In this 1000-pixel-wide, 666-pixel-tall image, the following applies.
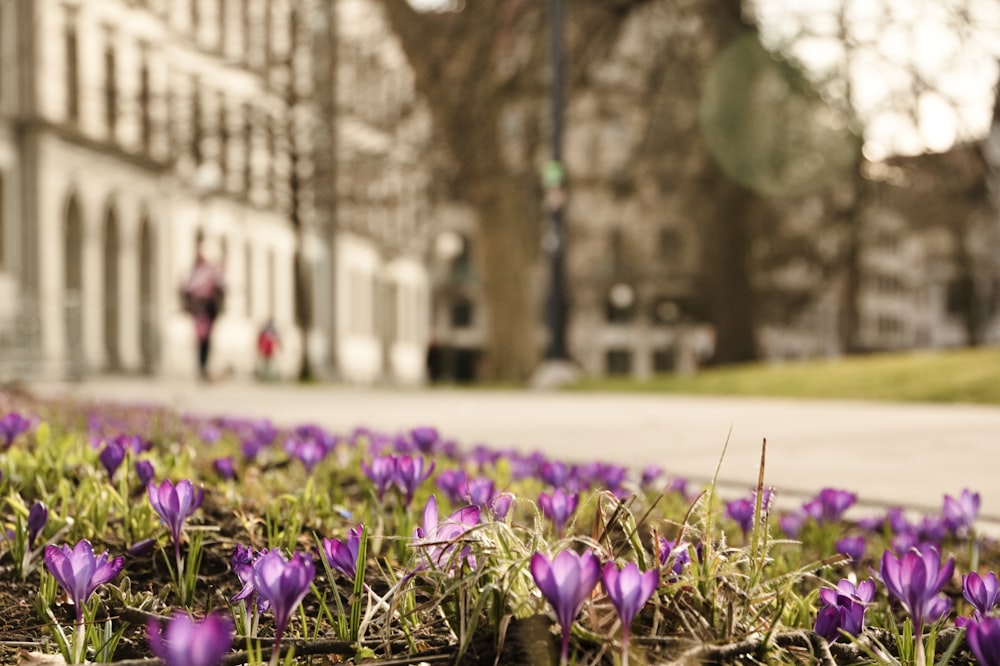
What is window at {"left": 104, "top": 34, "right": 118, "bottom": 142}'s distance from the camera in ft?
103

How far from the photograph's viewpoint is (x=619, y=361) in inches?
3346

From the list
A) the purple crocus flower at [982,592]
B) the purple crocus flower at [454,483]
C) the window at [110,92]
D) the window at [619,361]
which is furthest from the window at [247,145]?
the window at [619,361]

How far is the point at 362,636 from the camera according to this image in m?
1.81

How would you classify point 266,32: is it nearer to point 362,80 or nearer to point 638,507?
point 362,80

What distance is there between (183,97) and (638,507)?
1095 inches

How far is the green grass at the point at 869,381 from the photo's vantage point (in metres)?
12.4

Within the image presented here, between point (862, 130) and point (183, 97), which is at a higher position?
point (183, 97)

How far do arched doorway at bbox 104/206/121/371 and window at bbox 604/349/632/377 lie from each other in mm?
49210

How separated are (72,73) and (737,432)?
3145cm

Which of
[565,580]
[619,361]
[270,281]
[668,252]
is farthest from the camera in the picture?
[619,361]

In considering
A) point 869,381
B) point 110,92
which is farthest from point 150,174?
point 869,381

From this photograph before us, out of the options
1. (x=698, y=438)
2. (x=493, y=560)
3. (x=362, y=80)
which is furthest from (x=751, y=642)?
(x=362, y=80)

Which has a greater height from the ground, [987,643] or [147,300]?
[147,300]

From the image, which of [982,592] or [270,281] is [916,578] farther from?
[270,281]
